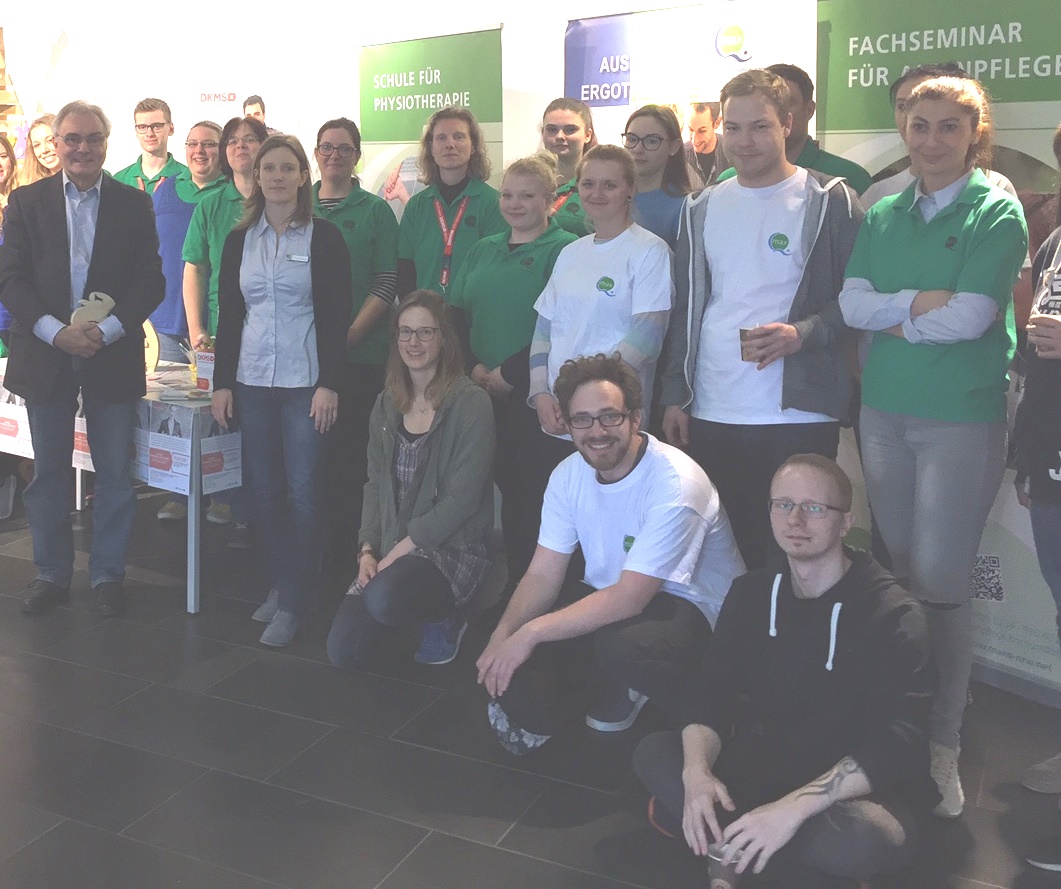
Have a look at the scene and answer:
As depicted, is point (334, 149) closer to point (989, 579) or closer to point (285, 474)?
point (285, 474)

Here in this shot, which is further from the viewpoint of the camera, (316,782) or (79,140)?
(79,140)

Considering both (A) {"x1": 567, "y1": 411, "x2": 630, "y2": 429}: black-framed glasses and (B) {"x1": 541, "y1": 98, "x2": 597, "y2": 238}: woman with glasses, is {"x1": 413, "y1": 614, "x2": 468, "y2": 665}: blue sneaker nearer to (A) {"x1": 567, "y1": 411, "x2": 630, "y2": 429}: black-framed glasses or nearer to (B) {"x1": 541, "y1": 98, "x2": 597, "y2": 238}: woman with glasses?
(A) {"x1": 567, "y1": 411, "x2": 630, "y2": 429}: black-framed glasses

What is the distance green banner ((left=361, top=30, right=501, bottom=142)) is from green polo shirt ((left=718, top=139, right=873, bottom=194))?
1.75 m

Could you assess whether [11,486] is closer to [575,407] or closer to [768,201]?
[575,407]

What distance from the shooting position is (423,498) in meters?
3.28

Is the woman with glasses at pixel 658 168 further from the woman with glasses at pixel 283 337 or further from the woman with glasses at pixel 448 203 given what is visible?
the woman with glasses at pixel 283 337

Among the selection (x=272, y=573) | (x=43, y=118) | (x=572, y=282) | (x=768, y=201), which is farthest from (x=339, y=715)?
(x=43, y=118)

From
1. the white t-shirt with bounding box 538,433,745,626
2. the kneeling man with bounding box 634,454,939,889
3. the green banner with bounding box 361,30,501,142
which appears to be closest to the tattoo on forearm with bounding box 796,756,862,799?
the kneeling man with bounding box 634,454,939,889

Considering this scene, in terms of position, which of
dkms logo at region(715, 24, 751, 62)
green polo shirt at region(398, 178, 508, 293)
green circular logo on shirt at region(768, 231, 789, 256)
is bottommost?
green circular logo on shirt at region(768, 231, 789, 256)

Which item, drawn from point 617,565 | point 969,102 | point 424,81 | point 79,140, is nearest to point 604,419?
point 617,565

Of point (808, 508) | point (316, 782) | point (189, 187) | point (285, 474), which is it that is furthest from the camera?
point (189, 187)

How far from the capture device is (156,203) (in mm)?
4832

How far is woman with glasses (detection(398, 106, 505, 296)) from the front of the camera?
3.78m

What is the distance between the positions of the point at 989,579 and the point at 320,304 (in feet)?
6.91
